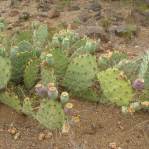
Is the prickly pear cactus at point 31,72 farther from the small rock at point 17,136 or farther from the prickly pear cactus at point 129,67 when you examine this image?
the prickly pear cactus at point 129,67

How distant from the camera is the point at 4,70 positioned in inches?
171

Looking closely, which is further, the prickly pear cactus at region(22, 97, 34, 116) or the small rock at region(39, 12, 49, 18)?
the small rock at region(39, 12, 49, 18)

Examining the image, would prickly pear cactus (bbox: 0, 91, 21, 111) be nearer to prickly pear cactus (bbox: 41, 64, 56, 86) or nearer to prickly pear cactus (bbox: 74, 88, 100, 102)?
prickly pear cactus (bbox: 41, 64, 56, 86)

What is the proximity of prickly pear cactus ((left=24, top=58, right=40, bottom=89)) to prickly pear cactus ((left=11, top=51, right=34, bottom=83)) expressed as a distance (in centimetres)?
11

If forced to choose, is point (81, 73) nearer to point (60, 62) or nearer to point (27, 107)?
point (60, 62)

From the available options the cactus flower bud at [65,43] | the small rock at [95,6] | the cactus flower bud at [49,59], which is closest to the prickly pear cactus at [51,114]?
the cactus flower bud at [49,59]

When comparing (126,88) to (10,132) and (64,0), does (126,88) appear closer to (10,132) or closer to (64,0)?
(10,132)

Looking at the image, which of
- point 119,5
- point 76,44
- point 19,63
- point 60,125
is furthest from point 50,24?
point 60,125

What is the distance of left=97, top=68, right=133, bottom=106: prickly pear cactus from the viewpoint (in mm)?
4266

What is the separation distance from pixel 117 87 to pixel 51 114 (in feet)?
2.10

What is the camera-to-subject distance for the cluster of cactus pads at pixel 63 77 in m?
4.21

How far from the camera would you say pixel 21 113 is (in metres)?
4.43

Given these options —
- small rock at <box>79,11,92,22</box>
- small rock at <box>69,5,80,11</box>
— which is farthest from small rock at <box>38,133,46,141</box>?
small rock at <box>69,5,80,11</box>

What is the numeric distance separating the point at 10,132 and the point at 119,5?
4977 millimetres
